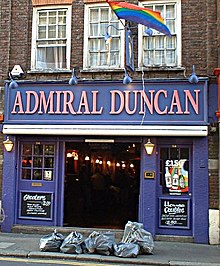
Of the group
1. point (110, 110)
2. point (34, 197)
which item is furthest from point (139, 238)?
point (34, 197)

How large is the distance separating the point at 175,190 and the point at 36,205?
393 cm

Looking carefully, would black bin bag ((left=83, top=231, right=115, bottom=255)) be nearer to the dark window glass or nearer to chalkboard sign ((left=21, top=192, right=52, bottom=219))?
chalkboard sign ((left=21, top=192, right=52, bottom=219))

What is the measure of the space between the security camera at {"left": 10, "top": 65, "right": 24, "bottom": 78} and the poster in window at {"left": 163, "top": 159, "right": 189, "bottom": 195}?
488cm

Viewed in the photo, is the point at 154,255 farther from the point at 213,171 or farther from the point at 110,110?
the point at 110,110

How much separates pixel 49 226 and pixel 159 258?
151 inches

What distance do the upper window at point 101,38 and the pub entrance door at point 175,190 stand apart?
117 inches

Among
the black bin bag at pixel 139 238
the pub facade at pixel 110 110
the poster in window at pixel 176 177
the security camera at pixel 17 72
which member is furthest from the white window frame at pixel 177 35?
the black bin bag at pixel 139 238

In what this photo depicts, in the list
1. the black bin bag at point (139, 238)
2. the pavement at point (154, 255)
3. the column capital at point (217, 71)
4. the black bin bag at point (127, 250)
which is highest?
the column capital at point (217, 71)

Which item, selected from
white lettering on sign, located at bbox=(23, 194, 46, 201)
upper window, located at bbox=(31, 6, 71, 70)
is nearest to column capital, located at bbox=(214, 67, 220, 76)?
upper window, located at bbox=(31, 6, 71, 70)

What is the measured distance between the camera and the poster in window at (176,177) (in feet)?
A: 35.7

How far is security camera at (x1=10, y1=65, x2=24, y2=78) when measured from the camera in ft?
38.5

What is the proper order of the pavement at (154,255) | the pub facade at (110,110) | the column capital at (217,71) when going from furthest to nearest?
the pub facade at (110,110)
the column capital at (217,71)
the pavement at (154,255)

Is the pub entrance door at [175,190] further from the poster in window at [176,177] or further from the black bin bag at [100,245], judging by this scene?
the black bin bag at [100,245]

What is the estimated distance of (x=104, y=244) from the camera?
8.78m
